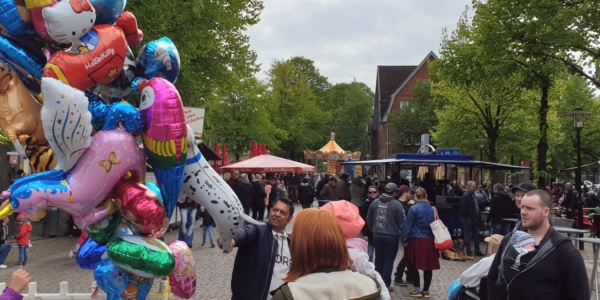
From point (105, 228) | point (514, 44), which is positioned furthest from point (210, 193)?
point (514, 44)

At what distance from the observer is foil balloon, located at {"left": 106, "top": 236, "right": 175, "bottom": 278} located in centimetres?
480

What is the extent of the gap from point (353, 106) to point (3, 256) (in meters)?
61.2

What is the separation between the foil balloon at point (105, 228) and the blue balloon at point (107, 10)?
168cm

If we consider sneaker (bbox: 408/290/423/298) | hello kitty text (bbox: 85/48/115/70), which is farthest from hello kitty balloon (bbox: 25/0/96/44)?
sneaker (bbox: 408/290/423/298)

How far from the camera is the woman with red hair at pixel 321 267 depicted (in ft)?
9.09

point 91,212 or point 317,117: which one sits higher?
point 317,117

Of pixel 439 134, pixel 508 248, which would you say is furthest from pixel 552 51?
pixel 439 134

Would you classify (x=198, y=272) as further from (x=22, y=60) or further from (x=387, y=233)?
(x=22, y=60)

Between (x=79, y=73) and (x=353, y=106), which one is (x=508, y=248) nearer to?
(x=79, y=73)

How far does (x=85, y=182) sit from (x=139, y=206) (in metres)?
0.46

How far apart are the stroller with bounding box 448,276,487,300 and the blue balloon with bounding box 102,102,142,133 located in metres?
3.30

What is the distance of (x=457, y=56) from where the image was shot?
23688 mm

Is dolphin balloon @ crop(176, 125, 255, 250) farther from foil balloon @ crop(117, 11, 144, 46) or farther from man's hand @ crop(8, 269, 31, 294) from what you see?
man's hand @ crop(8, 269, 31, 294)

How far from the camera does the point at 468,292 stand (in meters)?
5.63
